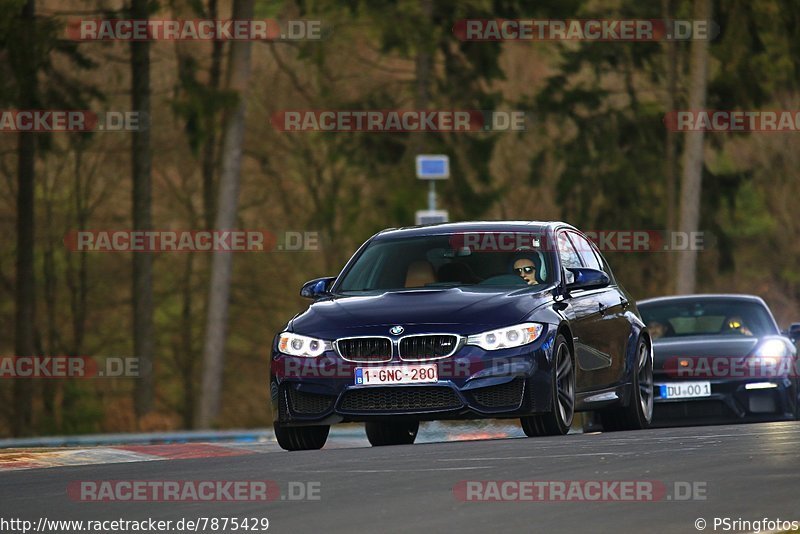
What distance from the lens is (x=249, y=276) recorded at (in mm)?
47906

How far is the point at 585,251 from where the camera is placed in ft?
52.7

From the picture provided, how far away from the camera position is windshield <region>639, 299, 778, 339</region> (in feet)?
64.3

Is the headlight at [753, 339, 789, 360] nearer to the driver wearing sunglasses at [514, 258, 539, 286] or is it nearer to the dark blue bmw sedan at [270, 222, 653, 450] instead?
the dark blue bmw sedan at [270, 222, 653, 450]

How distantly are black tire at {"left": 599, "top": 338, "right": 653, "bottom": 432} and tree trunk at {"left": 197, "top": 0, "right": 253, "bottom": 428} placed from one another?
56.9 feet

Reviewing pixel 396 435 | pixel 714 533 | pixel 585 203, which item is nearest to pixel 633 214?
pixel 585 203

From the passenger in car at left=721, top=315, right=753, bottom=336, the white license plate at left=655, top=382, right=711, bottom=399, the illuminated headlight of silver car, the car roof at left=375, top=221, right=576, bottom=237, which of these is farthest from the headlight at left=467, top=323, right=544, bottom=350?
the passenger in car at left=721, top=315, right=753, bottom=336

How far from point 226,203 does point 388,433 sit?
17229 mm

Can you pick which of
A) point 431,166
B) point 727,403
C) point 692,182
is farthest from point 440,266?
point 692,182

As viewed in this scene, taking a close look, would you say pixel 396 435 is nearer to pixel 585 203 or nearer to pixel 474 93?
pixel 474 93

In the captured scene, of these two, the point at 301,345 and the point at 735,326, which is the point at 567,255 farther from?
the point at 735,326

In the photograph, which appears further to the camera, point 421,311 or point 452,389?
point 421,311

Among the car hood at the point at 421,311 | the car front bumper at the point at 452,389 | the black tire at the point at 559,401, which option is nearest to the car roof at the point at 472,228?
the car hood at the point at 421,311

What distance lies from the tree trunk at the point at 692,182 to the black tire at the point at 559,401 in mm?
22902

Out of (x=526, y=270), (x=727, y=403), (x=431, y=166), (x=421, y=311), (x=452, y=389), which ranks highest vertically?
(x=431, y=166)
